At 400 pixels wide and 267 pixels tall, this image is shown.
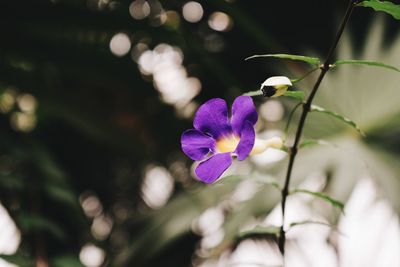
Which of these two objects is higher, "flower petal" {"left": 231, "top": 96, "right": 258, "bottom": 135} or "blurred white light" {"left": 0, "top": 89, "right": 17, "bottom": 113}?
"blurred white light" {"left": 0, "top": 89, "right": 17, "bottom": 113}

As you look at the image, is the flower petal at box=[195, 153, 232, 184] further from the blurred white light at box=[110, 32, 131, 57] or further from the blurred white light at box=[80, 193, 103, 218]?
the blurred white light at box=[80, 193, 103, 218]

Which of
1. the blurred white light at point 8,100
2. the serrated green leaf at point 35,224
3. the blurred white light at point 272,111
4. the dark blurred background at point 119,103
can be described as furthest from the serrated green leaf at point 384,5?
the blurred white light at point 8,100

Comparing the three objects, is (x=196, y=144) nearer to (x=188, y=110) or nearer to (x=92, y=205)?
(x=188, y=110)

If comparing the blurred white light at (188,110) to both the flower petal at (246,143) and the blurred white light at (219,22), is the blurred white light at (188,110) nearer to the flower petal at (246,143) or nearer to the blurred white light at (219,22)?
the blurred white light at (219,22)

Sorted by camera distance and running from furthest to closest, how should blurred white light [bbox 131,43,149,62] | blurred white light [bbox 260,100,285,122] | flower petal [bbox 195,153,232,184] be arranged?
blurred white light [bbox 131,43,149,62], blurred white light [bbox 260,100,285,122], flower petal [bbox 195,153,232,184]

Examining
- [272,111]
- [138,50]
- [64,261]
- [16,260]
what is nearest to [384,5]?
[16,260]

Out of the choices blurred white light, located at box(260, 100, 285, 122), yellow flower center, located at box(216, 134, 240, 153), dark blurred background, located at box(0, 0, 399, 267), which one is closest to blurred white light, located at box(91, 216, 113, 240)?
dark blurred background, located at box(0, 0, 399, 267)

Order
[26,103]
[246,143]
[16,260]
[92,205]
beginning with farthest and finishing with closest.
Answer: [92,205]
[26,103]
[16,260]
[246,143]
